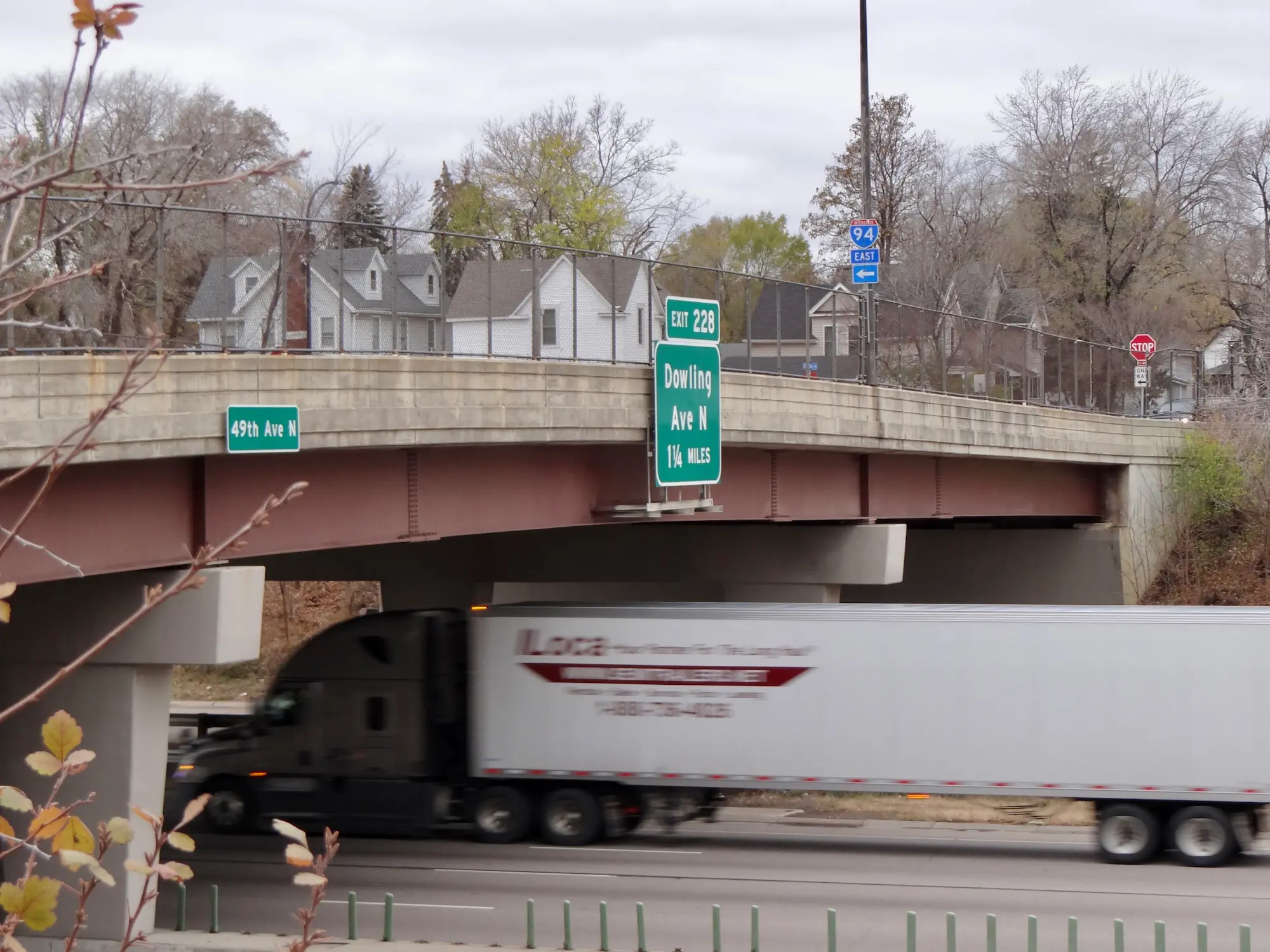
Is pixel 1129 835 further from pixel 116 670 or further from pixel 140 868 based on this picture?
pixel 140 868

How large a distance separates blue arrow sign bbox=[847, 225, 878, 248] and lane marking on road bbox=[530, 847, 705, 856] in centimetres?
979

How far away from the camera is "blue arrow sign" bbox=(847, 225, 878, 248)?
77.1 feet

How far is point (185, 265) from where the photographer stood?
13578 mm

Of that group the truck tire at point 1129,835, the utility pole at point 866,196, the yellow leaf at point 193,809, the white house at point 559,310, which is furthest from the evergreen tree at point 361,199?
the yellow leaf at point 193,809

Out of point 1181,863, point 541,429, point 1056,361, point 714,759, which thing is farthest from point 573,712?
point 1056,361

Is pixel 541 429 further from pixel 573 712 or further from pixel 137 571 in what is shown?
pixel 137 571

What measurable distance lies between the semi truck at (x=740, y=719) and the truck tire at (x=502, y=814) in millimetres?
25

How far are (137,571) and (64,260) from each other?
9.48ft

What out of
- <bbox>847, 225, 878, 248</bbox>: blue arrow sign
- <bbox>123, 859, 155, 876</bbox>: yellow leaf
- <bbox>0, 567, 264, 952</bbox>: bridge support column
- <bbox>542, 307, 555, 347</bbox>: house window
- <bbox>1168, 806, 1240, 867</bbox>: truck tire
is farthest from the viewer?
<bbox>847, 225, 878, 248</bbox>: blue arrow sign

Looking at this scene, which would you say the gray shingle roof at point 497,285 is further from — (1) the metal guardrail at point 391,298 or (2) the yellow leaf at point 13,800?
(2) the yellow leaf at point 13,800

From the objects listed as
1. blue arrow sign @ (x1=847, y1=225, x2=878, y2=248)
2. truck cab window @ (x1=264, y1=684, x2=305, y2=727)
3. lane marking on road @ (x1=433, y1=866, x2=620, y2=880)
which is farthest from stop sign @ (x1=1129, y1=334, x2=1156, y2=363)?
truck cab window @ (x1=264, y1=684, x2=305, y2=727)

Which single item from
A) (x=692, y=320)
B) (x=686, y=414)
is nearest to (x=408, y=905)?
(x=686, y=414)

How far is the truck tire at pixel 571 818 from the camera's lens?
1927cm

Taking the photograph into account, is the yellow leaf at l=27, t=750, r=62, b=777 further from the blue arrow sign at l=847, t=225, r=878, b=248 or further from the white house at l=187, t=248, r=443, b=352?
the blue arrow sign at l=847, t=225, r=878, b=248
